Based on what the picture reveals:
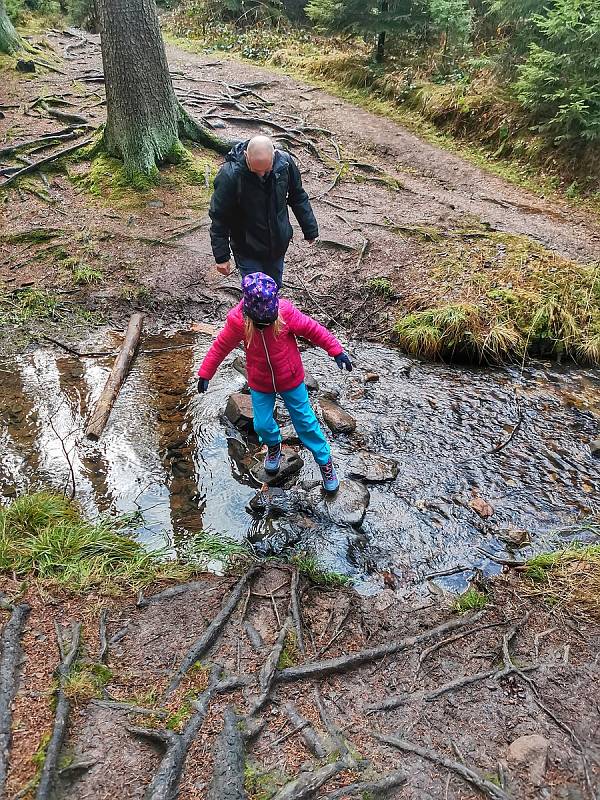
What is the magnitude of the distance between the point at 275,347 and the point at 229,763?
2.75 meters

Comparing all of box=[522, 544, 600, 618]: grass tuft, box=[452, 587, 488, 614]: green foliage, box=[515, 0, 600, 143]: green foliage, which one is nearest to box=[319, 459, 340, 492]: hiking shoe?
box=[452, 587, 488, 614]: green foliage

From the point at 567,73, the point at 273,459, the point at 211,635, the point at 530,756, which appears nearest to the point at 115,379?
the point at 273,459

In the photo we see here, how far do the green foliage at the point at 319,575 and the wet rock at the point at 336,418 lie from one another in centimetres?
167

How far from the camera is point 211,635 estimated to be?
3477 millimetres

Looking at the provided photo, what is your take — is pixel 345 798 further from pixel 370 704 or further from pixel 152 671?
pixel 152 671

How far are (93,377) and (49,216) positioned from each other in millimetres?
4200

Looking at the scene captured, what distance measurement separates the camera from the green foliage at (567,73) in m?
8.84

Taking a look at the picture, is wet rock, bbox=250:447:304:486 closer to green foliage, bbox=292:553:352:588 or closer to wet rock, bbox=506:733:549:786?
green foliage, bbox=292:553:352:588

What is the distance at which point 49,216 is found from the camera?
883 centimetres

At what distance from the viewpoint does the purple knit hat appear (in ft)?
13.0

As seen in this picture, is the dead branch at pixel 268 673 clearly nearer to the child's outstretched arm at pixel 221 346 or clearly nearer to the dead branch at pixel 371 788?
the dead branch at pixel 371 788

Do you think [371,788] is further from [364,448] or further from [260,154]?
[260,154]

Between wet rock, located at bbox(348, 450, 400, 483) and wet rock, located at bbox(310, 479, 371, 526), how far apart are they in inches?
5.5

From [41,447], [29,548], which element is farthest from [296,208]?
[29,548]
